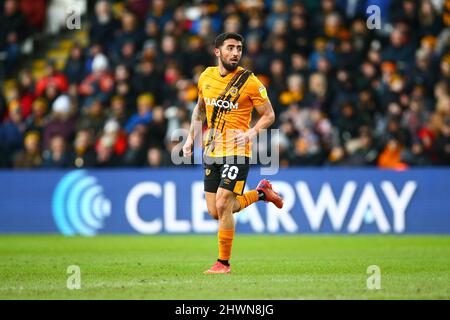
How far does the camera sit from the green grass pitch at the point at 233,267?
9.41 meters

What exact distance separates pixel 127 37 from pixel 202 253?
876cm

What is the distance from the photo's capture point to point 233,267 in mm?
12133

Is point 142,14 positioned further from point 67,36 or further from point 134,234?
point 134,234

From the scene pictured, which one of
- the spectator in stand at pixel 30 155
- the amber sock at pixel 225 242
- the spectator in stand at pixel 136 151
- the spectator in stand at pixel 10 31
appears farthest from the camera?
the spectator in stand at pixel 10 31

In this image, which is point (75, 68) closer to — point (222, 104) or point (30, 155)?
point (30, 155)

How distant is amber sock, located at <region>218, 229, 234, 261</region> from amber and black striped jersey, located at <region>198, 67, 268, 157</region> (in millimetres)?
901

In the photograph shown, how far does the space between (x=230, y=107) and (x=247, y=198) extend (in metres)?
1.20

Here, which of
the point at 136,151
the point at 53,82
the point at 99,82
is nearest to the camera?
the point at 136,151

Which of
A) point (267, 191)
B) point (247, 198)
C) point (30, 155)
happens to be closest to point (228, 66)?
point (247, 198)

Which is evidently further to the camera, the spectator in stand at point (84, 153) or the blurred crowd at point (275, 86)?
the spectator in stand at point (84, 153)

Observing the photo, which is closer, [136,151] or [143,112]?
[136,151]

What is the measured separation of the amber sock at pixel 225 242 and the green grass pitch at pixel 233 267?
306 mm

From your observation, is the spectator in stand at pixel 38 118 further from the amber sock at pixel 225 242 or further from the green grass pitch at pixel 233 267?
the amber sock at pixel 225 242

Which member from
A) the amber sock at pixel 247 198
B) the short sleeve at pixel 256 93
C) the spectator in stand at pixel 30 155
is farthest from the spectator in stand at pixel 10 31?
the short sleeve at pixel 256 93
